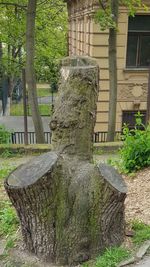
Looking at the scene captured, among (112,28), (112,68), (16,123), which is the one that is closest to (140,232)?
(112,28)

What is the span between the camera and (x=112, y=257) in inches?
140

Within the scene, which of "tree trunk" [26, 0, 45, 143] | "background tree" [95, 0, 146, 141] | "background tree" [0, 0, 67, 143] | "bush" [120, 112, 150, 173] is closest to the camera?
"bush" [120, 112, 150, 173]

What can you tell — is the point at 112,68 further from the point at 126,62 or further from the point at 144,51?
the point at 144,51

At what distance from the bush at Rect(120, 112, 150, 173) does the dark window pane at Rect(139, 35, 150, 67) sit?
9.40m

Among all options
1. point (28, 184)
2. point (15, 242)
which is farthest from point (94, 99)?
point (15, 242)

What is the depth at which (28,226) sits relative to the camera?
11.8ft

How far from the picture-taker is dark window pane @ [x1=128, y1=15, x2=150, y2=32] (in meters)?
14.4

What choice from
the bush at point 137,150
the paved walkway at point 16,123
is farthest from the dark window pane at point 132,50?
the bush at point 137,150

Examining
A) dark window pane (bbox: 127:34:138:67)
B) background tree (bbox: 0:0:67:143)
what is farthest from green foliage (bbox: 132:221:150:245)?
background tree (bbox: 0:0:67:143)

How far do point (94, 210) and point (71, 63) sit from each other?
1.38 m

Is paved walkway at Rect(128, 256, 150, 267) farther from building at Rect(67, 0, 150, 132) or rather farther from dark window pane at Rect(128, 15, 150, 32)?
dark window pane at Rect(128, 15, 150, 32)

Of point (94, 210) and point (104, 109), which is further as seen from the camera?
point (104, 109)

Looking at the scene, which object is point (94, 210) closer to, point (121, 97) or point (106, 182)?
point (106, 182)

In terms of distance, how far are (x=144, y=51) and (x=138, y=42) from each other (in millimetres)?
423
